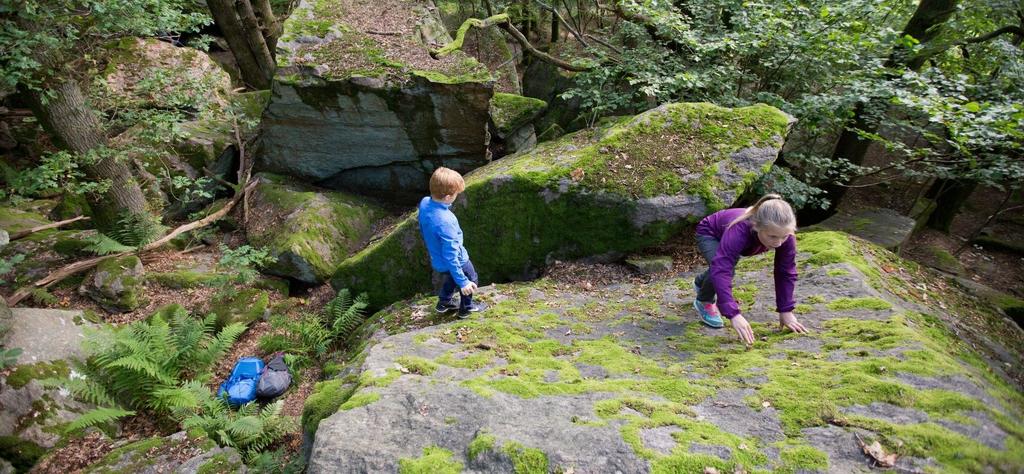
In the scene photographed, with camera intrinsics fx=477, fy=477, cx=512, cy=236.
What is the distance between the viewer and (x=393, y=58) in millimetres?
9781

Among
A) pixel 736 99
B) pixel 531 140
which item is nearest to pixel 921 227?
pixel 736 99

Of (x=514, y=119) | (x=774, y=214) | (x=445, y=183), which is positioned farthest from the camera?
(x=514, y=119)

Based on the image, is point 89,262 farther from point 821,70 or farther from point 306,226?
point 821,70

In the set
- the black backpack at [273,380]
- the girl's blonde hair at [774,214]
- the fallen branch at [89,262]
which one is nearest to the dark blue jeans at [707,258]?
the girl's blonde hair at [774,214]

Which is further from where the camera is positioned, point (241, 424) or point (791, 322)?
point (241, 424)

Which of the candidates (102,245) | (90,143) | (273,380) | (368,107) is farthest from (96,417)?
(368,107)

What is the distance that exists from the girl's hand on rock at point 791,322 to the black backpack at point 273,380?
242 inches

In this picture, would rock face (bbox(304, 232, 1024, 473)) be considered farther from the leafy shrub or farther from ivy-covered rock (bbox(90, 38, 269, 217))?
ivy-covered rock (bbox(90, 38, 269, 217))

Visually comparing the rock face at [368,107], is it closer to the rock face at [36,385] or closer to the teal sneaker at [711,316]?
the rock face at [36,385]

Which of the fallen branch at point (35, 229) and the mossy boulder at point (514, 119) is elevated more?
the mossy boulder at point (514, 119)

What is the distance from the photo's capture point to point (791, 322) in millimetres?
4160

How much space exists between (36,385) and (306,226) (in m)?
4.42

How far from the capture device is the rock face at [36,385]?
534 centimetres

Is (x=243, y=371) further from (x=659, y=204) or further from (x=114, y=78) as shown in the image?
(x=114, y=78)
